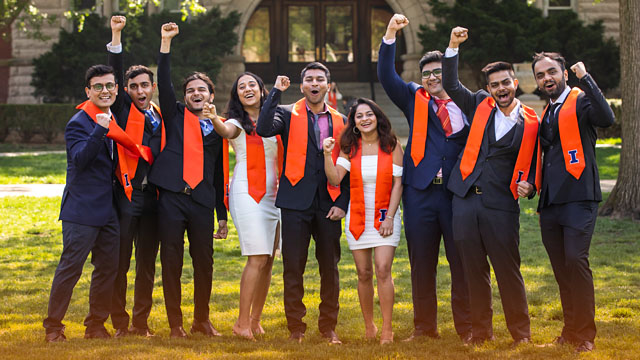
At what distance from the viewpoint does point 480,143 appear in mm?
5711

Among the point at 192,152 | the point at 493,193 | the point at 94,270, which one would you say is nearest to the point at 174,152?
the point at 192,152

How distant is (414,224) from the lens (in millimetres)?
5934

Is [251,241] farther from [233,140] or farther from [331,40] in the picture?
[331,40]

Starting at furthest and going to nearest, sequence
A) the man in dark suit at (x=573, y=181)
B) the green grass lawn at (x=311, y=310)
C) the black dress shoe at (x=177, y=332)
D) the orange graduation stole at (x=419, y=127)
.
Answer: the black dress shoe at (x=177, y=332) → the orange graduation stole at (x=419, y=127) → the man in dark suit at (x=573, y=181) → the green grass lawn at (x=311, y=310)

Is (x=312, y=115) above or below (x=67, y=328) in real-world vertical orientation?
above

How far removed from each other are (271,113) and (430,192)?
4.16 feet

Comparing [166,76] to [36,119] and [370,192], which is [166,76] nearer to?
[370,192]

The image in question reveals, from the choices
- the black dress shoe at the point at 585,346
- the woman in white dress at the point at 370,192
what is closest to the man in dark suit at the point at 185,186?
the woman in white dress at the point at 370,192

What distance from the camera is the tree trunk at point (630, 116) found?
11.5 m

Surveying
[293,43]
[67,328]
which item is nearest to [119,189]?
[67,328]

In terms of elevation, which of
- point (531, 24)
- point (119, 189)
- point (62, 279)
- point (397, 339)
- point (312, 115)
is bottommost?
point (397, 339)

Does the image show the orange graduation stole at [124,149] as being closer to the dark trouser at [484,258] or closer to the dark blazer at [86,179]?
the dark blazer at [86,179]

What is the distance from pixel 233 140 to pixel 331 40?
21832 mm

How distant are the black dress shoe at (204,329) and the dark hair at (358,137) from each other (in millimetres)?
1659
